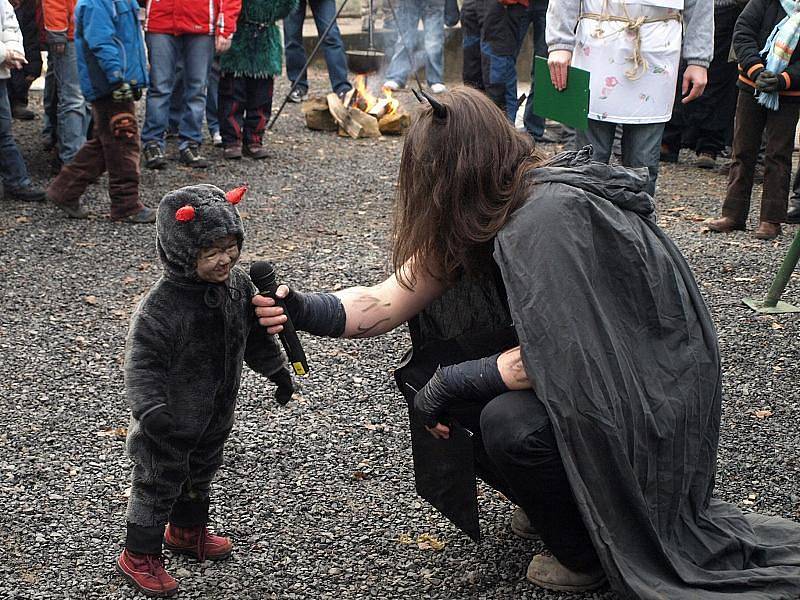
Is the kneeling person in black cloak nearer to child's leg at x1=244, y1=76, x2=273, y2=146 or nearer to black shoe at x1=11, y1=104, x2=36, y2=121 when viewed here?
child's leg at x1=244, y1=76, x2=273, y2=146

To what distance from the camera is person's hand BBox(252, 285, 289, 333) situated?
2.64 metres

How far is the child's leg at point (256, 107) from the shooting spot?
8.10 meters

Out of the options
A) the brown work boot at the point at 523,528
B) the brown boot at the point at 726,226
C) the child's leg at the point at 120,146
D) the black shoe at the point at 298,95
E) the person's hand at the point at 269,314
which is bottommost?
the black shoe at the point at 298,95

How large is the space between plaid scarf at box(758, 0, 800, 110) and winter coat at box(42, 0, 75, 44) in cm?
442

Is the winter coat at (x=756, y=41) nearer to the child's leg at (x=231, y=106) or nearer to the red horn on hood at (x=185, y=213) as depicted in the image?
the child's leg at (x=231, y=106)

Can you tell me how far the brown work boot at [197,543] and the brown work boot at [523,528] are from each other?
838mm

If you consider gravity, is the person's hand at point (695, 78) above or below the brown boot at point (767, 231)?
above

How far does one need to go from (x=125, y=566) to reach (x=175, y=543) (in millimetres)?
188

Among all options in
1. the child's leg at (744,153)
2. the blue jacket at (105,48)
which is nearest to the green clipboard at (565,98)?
the child's leg at (744,153)

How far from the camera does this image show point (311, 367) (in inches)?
170

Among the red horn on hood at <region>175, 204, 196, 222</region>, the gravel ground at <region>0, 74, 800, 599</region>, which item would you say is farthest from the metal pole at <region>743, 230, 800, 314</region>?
the red horn on hood at <region>175, 204, 196, 222</region>

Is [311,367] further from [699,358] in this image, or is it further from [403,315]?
[699,358]

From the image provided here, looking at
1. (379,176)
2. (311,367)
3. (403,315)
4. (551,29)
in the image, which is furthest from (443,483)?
(379,176)

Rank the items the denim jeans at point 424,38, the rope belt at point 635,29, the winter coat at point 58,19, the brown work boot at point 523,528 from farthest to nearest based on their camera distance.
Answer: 1. the denim jeans at point 424,38
2. the winter coat at point 58,19
3. the rope belt at point 635,29
4. the brown work boot at point 523,528
